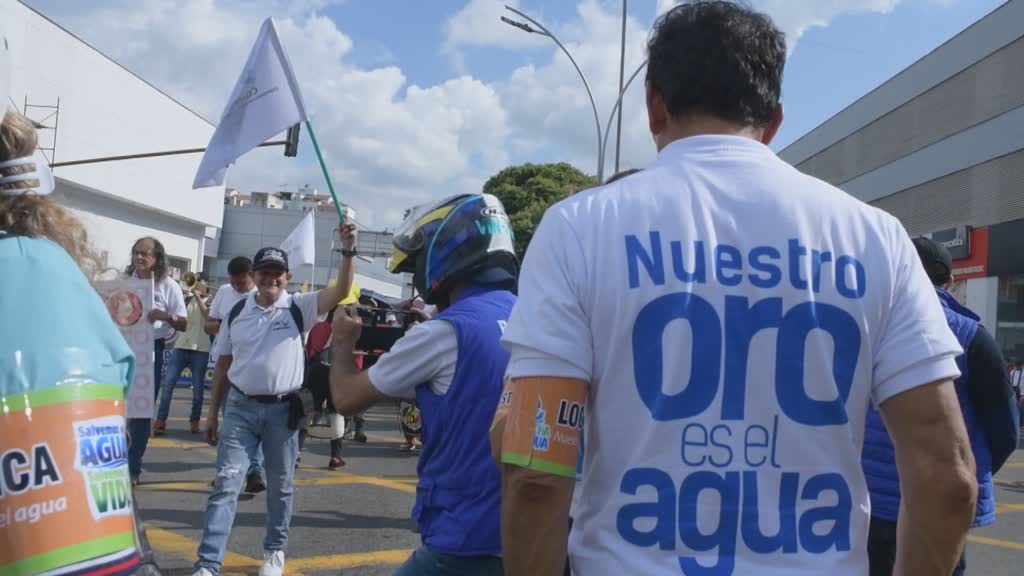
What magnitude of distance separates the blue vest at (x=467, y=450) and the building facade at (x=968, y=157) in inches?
1071

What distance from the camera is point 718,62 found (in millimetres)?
1689

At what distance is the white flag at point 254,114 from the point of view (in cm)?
568

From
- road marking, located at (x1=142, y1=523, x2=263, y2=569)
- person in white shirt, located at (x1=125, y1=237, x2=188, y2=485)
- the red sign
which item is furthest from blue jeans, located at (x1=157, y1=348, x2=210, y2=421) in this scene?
the red sign

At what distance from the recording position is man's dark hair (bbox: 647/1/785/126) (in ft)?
5.56

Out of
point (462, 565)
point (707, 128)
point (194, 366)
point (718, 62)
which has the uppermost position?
point (718, 62)

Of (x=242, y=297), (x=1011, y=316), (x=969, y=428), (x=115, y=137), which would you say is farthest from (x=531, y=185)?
(x=969, y=428)

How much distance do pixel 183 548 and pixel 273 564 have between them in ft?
3.17

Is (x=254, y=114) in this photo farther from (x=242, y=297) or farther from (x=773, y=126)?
(x=773, y=126)

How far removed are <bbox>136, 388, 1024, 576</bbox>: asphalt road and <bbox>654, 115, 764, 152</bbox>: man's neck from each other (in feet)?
14.5

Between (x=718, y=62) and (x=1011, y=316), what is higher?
(x=1011, y=316)

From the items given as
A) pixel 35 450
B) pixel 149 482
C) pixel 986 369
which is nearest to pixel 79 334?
pixel 35 450

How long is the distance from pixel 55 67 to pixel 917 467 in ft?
130

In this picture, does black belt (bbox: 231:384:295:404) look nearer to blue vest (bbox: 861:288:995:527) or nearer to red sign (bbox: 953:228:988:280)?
blue vest (bbox: 861:288:995:527)

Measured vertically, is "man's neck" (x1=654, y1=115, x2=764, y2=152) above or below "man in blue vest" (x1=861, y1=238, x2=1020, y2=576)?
above
